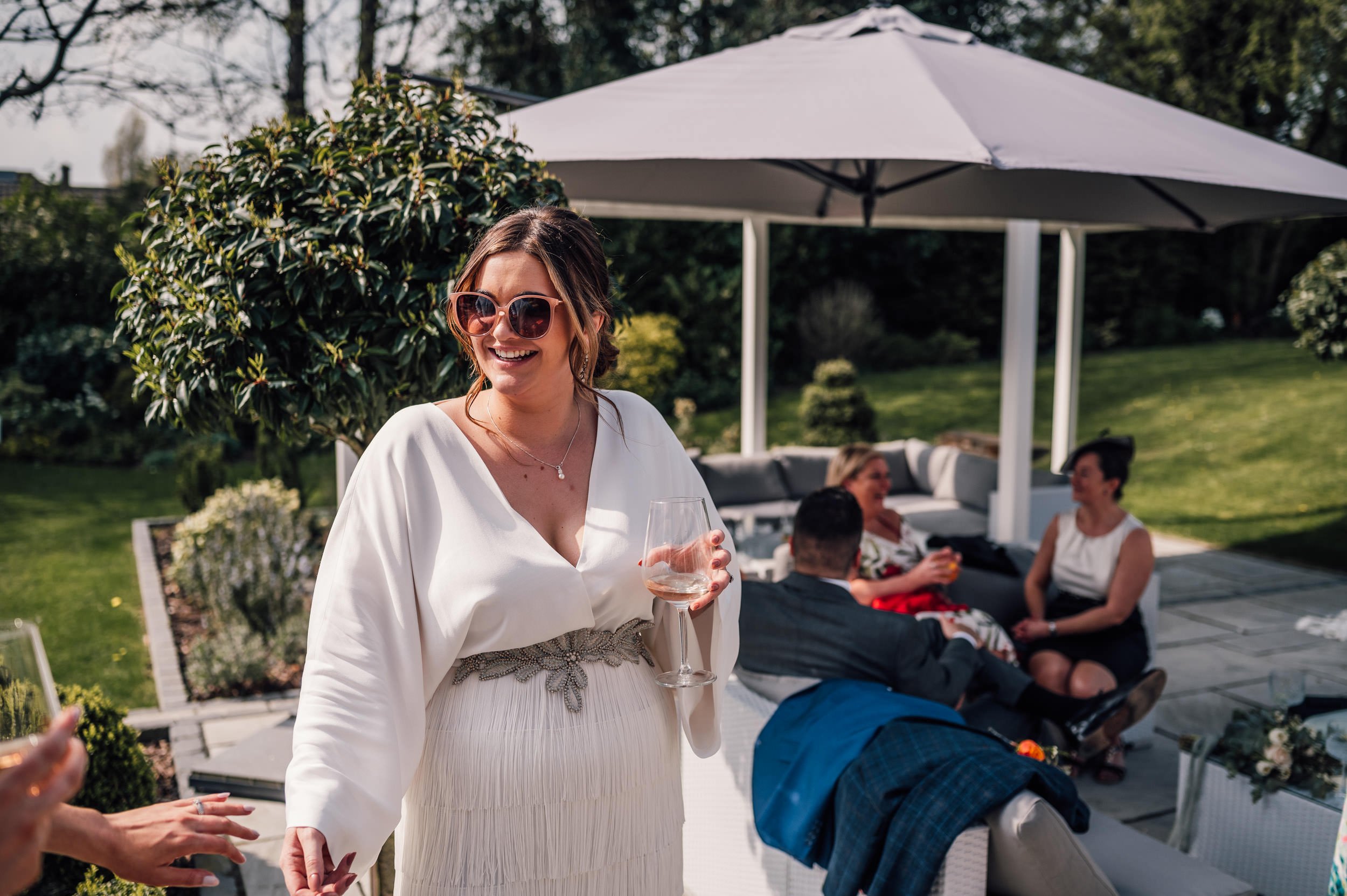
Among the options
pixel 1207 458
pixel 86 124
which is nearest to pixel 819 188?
pixel 86 124

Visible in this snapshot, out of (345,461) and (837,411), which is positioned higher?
(345,461)

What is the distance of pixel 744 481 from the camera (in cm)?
805

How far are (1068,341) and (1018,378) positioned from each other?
3.40 meters

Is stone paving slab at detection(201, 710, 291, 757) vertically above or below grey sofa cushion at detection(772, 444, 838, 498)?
below

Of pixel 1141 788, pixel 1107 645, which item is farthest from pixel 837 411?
pixel 1141 788

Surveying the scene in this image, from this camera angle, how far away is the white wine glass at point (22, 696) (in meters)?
0.79

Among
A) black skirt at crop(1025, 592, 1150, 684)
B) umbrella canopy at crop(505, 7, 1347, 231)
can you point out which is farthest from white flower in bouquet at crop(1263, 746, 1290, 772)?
umbrella canopy at crop(505, 7, 1347, 231)

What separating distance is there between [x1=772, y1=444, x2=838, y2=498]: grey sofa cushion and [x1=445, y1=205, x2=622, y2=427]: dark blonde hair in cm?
638

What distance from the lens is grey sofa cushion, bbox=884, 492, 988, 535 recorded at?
749 cm

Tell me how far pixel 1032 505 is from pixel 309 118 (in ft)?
19.7

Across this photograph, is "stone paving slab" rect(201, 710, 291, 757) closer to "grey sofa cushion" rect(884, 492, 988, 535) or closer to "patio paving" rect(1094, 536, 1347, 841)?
"patio paving" rect(1094, 536, 1347, 841)

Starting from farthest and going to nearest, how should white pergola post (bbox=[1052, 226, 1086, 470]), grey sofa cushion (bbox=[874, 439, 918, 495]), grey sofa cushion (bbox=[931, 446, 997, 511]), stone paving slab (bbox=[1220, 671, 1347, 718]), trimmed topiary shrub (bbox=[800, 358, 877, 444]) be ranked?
trimmed topiary shrub (bbox=[800, 358, 877, 444]) < white pergola post (bbox=[1052, 226, 1086, 470]) < grey sofa cushion (bbox=[874, 439, 918, 495]) < grey sofa cushion (bbox=[931, 446, 997, 511]) < stone paving slab (bbox=[1220, 671, 1347, 718])

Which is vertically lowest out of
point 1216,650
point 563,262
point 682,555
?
point 1216,650

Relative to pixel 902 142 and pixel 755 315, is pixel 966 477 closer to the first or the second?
pixel 755 315
